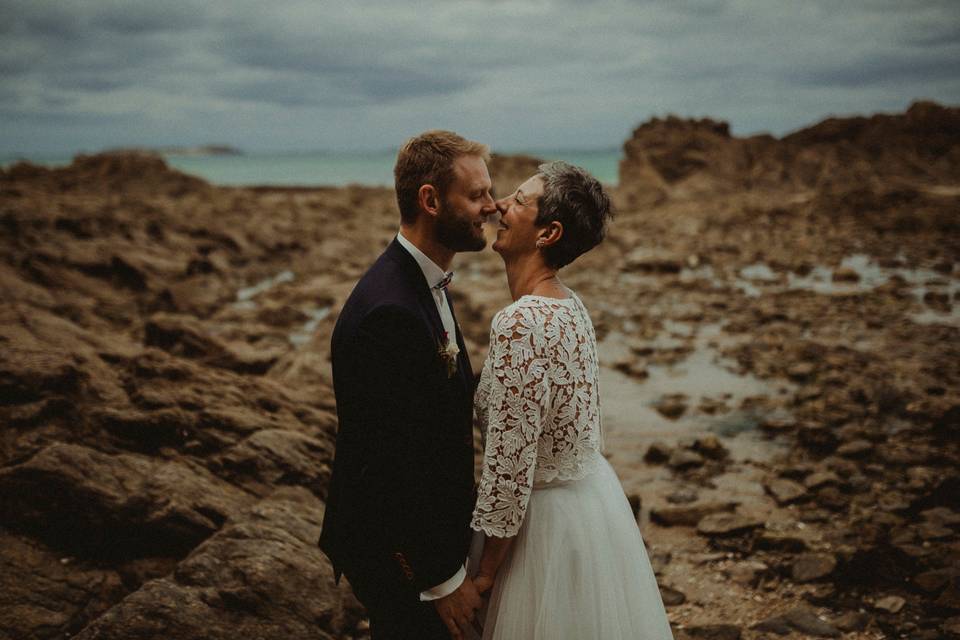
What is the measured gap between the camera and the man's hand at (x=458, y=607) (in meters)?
3.16

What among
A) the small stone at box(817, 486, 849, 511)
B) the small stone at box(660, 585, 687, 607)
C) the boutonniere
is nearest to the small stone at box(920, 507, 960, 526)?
the small stone at box(817, 486, 849, 511)

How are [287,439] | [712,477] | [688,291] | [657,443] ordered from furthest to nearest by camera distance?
[688,291] < [657,443] < [712,477] < [287,439]

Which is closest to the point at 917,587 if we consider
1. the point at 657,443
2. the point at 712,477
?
the point at 712,477

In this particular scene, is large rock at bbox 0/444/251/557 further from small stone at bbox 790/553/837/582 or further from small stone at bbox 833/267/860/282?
small stone at bbox 833/267/860/282

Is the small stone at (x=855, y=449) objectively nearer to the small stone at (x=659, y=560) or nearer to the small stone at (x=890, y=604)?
the small stone at (x=890, y=604)

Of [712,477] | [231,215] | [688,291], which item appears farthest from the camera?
[231,215]

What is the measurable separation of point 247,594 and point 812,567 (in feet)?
15.1

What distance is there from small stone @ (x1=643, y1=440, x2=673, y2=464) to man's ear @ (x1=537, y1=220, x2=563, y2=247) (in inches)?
234

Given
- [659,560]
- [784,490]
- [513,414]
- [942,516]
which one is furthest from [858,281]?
[513,414]

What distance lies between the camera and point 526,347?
2936 millimetres

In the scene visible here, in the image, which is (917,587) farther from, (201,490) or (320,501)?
(201,490)

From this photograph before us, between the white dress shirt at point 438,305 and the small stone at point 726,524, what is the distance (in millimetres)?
4203

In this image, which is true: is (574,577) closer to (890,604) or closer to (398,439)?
(398,439)

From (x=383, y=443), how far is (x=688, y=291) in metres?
16.8
